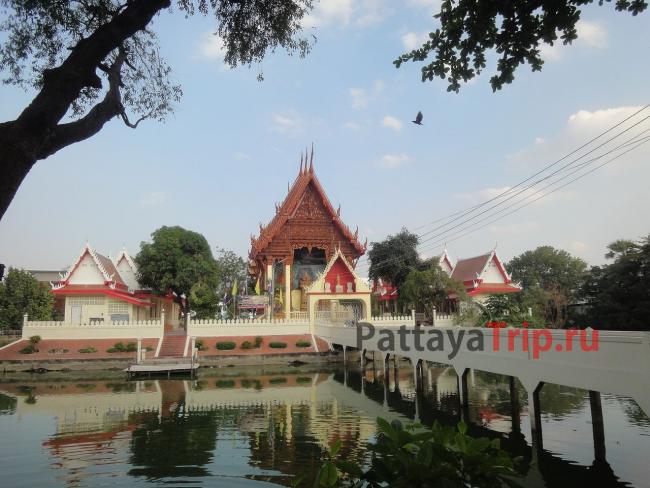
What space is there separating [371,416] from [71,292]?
26.4 m

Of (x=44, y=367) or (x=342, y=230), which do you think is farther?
(x=342, y=230)

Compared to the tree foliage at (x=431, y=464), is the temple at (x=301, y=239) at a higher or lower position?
→ higher

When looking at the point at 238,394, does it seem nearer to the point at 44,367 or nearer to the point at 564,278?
the point at 44,367

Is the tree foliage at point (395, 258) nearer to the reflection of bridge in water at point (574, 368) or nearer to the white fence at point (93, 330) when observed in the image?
the white fence at point (93, 330)

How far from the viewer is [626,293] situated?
2909cm

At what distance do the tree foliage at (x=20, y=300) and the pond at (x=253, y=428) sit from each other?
12.5 metres

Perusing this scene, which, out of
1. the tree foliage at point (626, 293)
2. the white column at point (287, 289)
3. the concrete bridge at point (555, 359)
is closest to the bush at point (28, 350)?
the white column at point (287, 289)

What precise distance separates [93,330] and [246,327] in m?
9.29

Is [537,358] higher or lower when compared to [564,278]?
lower

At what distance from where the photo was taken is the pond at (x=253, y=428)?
9.49m

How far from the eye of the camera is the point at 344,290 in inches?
1335

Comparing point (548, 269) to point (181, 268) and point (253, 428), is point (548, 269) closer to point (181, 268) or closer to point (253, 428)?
point (181, 268)

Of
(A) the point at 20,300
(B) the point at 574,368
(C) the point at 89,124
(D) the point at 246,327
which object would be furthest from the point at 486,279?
(C) the point at 89,124

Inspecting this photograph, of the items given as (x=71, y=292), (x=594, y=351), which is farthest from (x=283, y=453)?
(x=71, y=292)
